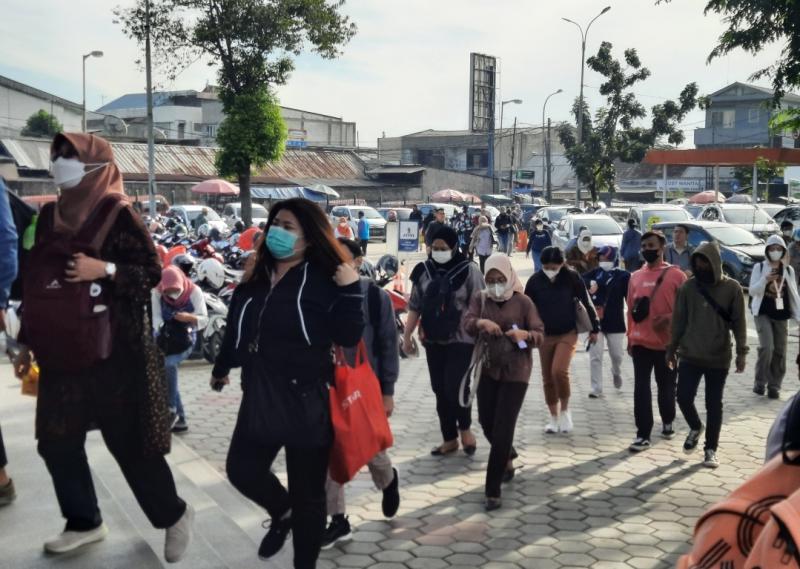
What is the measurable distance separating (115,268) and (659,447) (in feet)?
17.5

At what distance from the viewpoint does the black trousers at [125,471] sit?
179 inches

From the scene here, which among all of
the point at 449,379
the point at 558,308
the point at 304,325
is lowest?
the point at 449,379

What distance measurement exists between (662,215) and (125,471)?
1010 inches

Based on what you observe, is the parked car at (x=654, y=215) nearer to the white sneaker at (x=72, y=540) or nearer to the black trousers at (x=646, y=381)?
the black trousers at (x=646, y=381)

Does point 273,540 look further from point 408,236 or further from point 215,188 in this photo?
point 215,188

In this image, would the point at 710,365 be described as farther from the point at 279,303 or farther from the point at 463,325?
the point at 279,303

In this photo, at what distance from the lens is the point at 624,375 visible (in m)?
12.2

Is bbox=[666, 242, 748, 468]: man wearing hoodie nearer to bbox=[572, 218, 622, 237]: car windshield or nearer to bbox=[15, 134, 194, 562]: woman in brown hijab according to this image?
bbox=[15, 134, 194, 562]: woman in brown hijab

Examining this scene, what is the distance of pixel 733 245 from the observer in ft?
70.4

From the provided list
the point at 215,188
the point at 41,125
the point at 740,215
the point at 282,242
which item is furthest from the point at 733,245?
the point at 41,125

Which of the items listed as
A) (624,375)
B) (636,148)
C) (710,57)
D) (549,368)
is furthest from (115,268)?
(636,148)

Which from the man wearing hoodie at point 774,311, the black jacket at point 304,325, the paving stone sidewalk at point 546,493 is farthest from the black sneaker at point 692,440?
the black jacket at point 304,325

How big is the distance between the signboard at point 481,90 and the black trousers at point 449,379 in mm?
94546

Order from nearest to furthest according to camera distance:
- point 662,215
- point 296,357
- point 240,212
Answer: point 296,357, point 662,215, point 240,212
